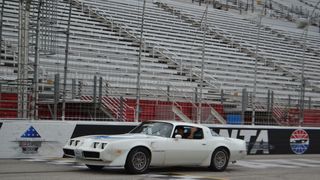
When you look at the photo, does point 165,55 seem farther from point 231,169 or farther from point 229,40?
point 231,169

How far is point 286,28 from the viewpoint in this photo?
44312mm

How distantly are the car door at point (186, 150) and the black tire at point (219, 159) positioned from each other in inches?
11.4

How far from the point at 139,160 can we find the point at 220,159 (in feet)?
8.30

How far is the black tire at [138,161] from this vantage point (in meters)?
12.0

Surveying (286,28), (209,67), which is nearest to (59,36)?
(209,67)

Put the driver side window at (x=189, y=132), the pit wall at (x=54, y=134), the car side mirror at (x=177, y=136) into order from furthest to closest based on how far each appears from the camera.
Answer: the pit wall at (x=54, y=134)
the driver side window at (x=189, y=132)
the car side mirror at (x=177, y=136)

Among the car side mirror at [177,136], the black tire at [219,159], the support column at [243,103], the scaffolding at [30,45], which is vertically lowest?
the black tire at [219,159]

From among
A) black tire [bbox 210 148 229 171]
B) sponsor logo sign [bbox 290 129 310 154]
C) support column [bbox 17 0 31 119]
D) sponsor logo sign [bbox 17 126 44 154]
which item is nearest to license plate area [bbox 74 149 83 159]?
black tire [bbox 210 148 229 171]

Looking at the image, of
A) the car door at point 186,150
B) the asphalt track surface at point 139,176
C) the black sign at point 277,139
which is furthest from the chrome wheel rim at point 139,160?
the black sign at point 277,139

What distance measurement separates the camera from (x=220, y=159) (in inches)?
547

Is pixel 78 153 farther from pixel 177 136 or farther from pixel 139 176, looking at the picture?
pixel 177 136

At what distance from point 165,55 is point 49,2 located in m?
10.5

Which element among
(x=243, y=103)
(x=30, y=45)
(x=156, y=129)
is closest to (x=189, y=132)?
(x=156, y=129)

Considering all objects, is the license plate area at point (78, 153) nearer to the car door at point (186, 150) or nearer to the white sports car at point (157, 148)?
the white sports car at point (157, 148)
